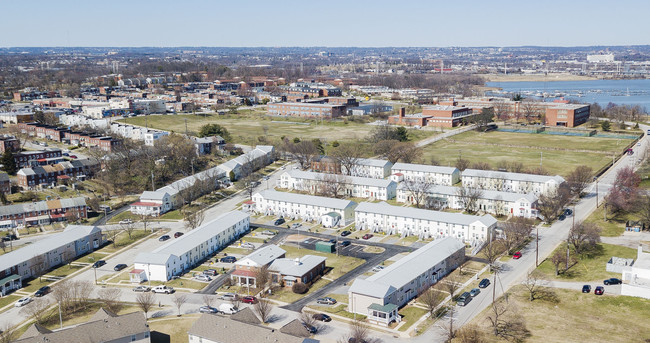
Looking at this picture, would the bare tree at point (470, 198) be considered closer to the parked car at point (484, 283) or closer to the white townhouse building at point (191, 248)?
the parked car at point (484, 283)

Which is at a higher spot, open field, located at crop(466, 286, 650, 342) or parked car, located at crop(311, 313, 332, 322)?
parked car, located at crop(311, 313, 332, 322)

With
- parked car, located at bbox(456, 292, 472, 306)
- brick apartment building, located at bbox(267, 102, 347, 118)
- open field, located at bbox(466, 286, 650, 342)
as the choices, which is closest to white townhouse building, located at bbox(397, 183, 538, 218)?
open field, located at bbox(466, 286, 650, 342)

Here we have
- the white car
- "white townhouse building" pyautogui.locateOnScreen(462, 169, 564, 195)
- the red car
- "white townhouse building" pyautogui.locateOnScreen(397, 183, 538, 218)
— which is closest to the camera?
the red car

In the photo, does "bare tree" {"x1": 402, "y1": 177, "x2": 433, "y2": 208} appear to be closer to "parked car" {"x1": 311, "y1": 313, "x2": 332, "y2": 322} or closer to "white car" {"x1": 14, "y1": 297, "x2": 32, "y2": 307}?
"parked car" {"x1": 311, "y1": 313, "x2": 332, "y2": 322}

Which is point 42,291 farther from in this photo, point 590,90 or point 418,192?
point 590,90

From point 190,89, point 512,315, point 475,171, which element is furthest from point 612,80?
point 512,315

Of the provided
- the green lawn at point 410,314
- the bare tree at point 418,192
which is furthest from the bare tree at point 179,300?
the bare tree at point 418,192
